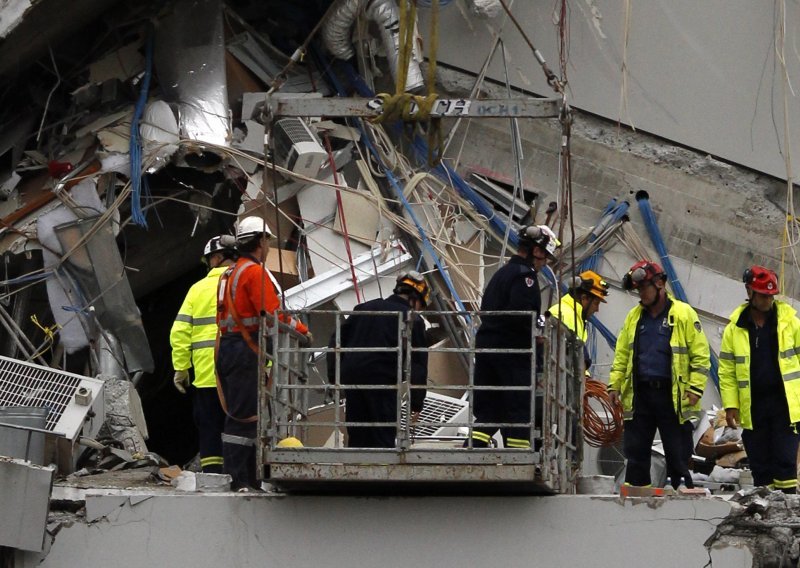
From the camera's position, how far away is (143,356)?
14.2 m

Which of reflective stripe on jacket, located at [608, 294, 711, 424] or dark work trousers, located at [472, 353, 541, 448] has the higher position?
reflective stripe on jacket, located at [608, 294, 711, 424]

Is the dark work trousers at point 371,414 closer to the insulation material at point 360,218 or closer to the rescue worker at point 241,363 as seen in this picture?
the rescue worker at point 241,363

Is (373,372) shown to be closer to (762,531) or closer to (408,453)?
(408,453)

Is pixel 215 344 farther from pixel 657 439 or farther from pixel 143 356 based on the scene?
pixel 657 439

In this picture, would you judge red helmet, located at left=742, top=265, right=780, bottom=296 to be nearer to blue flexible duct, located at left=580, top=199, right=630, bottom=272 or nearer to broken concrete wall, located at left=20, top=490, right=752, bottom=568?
broken concrete wall, located at left=20, top=490, right=752, bottom=568

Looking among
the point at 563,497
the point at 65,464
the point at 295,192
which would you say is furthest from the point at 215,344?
the point at 295,192

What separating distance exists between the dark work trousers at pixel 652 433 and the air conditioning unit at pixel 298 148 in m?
4.06

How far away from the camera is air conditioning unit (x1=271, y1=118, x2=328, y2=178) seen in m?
14.5

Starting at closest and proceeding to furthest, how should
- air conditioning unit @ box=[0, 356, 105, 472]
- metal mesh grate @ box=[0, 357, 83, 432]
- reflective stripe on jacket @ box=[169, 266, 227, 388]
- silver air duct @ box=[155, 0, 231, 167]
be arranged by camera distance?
Answer: reflective stripe on jacket @ box=[169, 266, 227, 388] → air conditioning unit @ box=[0, 356, 105, 472] → metal mesh grate @ box=[0, 357, 83, 432] → silver air duct @ box=[155, 0, 231, 167]

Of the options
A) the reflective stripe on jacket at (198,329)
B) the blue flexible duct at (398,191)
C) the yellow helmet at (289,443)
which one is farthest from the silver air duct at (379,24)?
the yellow helmet at (289,443)

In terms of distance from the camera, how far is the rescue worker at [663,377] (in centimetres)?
1141

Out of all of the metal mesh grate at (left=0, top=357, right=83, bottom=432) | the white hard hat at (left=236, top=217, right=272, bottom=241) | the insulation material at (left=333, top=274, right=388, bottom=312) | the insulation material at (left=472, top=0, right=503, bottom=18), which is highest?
the insulation material at (left=472, top=0, right=503, bottom=18)

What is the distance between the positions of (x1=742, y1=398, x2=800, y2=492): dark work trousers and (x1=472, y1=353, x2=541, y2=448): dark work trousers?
143cm

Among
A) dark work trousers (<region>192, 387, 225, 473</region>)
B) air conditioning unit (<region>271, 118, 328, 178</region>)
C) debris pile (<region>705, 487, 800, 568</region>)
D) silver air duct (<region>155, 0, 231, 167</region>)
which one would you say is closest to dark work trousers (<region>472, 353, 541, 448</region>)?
debris pile (<region>705, 487, 800, 568</region>)
